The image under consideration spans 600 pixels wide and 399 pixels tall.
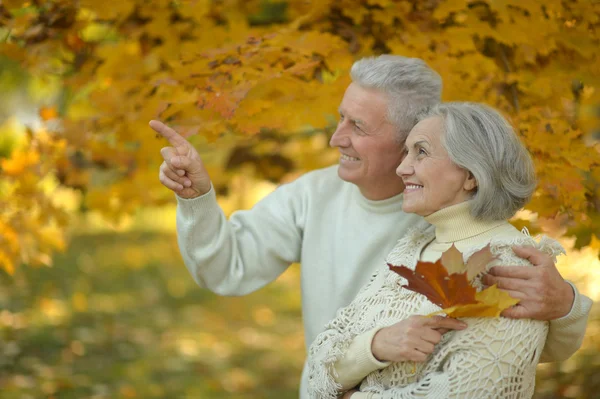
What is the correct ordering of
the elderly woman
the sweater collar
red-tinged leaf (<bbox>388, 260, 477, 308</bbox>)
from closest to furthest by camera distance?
red-tinged leaf (<bbox>388, 260, 477, 308</bbox>)
the elderly woman
the sweater collar

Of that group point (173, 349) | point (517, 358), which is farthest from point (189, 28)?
point (173, 349)

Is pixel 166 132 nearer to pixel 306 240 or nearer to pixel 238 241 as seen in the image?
pixel 238 241

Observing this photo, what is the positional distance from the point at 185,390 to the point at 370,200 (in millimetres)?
2659

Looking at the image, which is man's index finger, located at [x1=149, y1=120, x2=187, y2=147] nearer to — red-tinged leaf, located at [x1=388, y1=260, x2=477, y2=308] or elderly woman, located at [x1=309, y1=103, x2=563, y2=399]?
elderly woman, located at [x1=309, y1=103, x2=563, y2=399]

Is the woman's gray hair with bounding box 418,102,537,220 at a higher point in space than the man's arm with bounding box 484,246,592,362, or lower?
higher

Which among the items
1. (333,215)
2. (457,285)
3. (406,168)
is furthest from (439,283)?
(333,215)

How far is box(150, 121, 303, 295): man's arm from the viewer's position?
2176mm

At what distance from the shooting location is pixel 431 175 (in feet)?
6.31

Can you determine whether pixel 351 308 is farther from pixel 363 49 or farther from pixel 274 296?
pixel 274 296

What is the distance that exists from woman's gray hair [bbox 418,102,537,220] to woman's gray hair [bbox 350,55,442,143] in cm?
34

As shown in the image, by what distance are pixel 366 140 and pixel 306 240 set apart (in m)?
0.44

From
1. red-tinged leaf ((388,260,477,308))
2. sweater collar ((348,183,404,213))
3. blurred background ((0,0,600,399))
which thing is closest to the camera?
red-tinged leaf ((388,260,477,308))

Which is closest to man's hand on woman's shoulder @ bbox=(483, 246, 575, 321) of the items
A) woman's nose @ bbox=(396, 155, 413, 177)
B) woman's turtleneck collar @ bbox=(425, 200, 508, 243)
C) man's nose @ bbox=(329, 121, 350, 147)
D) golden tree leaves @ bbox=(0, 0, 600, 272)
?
woman's turtleneck collar @ bbox=(425, 200, 508, 243)

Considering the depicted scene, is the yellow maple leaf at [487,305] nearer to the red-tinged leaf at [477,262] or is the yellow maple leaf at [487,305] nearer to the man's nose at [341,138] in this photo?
the red-tinged leaf at [477,262]
